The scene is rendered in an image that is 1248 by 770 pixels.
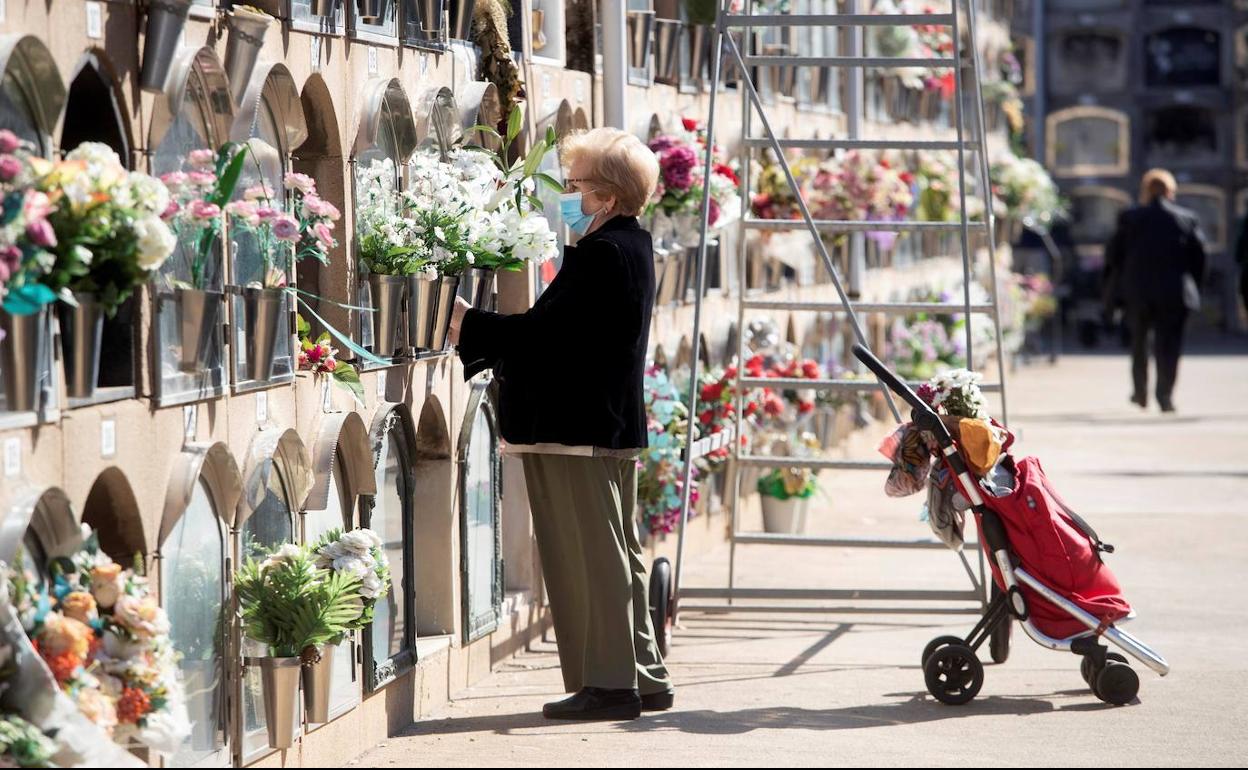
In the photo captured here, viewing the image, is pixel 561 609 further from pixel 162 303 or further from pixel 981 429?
pixel 162 303

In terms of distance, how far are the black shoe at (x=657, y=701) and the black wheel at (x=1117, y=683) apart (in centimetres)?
116

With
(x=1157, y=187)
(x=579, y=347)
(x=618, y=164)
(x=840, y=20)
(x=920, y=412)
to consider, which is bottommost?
(x=920, y=412)

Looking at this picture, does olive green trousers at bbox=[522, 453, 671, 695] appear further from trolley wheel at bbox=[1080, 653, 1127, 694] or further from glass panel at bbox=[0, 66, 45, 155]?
glass panel at bbox=[0, 66, 45, 155]

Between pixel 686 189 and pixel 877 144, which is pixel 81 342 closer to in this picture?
pixel 877 144

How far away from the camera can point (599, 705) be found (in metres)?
5.08

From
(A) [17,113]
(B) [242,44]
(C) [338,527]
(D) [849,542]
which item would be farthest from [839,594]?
(A) [17,113]

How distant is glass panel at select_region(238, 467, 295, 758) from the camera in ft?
14.2

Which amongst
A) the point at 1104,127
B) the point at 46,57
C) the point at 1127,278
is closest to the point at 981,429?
the point at 46,57

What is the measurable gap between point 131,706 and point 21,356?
2.12 feet

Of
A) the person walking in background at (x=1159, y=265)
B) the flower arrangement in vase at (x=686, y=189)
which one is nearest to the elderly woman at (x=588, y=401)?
the flower arrangement in vase at (x=686, y=189)

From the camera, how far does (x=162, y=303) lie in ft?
12.6

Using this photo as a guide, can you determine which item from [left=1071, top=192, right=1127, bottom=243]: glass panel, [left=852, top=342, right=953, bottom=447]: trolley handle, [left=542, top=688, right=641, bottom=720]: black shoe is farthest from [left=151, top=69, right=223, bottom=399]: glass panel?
[left=1071, top=192, right=1127, bottom=243]: glass panel

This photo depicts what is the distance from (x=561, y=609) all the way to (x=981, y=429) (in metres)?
1.23

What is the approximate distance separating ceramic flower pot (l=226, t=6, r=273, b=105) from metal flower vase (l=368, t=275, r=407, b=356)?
2.75ft
